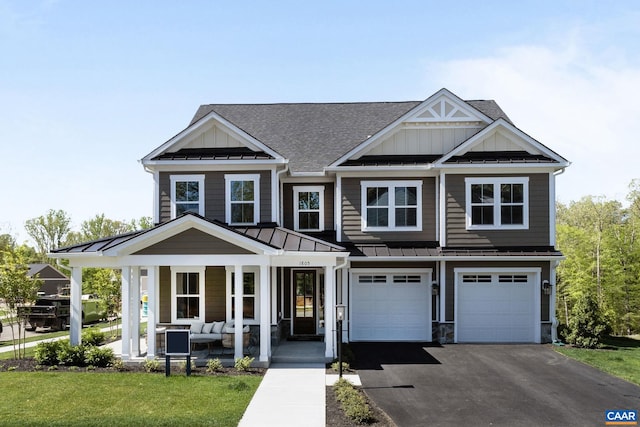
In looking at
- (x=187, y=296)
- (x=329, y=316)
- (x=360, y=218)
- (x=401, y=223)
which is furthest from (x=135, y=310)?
(x=401, y=223)

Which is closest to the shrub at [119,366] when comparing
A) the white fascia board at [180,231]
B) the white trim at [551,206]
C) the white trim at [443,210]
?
the white fascia board at [180,231]

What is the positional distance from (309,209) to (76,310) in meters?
8.16

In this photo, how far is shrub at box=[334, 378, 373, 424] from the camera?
28.8ft

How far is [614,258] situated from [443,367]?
12.4 metres

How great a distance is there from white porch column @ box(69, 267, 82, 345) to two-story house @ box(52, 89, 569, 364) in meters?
2.65

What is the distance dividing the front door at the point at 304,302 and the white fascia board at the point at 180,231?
4.95 meters

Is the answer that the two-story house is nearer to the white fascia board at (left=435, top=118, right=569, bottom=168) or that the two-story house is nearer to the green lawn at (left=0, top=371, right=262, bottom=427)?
the white fascia board at (left=435, top=118, right=569, bottom=168)

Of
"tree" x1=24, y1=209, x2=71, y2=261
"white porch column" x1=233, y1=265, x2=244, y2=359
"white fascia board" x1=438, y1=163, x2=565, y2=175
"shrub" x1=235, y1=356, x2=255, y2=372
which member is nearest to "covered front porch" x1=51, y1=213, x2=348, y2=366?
"white porch column" x1=233, y1=265, x2=244, y2=359

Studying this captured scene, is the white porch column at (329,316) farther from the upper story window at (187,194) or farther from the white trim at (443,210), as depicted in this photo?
the upper story window at (187,194)

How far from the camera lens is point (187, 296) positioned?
15.8 meters

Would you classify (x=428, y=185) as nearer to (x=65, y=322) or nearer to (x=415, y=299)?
(x=415, y=299)

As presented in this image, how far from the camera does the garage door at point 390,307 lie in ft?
55.7

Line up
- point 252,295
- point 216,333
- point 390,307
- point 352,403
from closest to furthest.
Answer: point 352,403, point 216,333, point 252,295, point 390,307

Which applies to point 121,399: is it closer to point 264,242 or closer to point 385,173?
point 264,242
